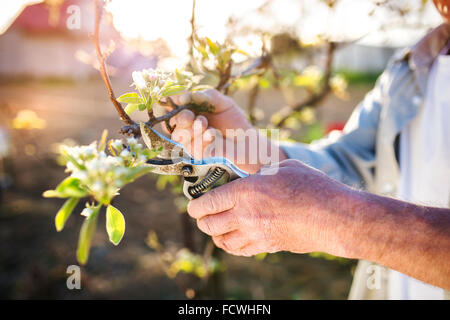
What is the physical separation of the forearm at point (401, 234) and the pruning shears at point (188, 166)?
1.36 feet

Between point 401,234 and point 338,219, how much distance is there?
0.21 meters

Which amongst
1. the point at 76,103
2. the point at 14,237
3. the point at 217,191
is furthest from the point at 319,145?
the point at 76,103

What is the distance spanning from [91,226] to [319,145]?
175 cm

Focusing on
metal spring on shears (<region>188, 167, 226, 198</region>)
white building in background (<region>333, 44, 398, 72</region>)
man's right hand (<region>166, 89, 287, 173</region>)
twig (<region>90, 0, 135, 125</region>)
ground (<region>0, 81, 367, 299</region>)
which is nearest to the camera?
twig (<region>90, 0, 135, 125</region>)

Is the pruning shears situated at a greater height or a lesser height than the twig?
lesser

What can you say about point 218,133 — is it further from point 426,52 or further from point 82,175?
point 426,52

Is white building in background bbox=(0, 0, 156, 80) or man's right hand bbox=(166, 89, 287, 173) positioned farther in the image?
white building in background bbox=(0, 0, 156, 80)

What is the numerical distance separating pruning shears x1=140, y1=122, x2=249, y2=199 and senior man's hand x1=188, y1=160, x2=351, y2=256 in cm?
4

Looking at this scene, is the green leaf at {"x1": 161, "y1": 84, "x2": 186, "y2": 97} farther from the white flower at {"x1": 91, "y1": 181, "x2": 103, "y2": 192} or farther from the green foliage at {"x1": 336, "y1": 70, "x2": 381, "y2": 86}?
the green foliage at {"x1": 336, "y1": 70, "x2": 381, "y2": 86}

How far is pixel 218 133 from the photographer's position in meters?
1.59

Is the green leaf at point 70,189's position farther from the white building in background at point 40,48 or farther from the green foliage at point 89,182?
the white building in background at point 40,48

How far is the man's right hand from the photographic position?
143 cm

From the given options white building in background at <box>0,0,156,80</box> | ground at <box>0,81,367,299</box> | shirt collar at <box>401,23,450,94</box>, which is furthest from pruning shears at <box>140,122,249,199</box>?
white building in background at <box>0,0,156,80</box>
